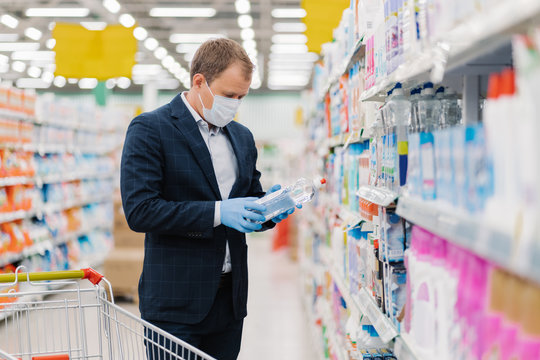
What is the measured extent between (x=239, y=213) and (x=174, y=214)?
A: 0.25m

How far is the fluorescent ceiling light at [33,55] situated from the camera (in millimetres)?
16516

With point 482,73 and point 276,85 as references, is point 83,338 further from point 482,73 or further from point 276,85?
point 276,85

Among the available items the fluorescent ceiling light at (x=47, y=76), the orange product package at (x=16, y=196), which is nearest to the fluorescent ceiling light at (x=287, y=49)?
the fluorescent ceiling light at (x=47, y=76)

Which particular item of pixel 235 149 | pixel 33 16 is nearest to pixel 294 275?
pixel 235 149

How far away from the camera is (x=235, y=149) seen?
2.44m

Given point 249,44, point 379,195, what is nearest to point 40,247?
point 379,195

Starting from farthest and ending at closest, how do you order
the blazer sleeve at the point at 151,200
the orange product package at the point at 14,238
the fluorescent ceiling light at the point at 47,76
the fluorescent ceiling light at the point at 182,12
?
the fluorescent ceiling light at the point at 47,76 < the fluorescent ceiling light at the point at 182,12 < the orange product package at the point at 14,238 < the blazer sleeve at the point at 151,200

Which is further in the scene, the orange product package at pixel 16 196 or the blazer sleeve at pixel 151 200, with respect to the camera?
the orange product package at pixel 16 196

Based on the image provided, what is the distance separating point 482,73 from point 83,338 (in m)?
1.71

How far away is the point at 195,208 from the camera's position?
2.16 m

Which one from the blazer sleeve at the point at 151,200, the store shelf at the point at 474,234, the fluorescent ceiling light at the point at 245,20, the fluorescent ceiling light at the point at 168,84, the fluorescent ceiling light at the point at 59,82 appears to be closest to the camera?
the store shelf at the point at 474,234

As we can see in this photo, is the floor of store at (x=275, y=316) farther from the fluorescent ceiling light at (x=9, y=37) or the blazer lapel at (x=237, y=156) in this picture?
the fluorescent ceiling light at (x=9, y=37)

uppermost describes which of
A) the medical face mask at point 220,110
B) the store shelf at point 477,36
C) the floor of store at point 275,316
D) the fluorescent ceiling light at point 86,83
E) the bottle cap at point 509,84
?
the fluorescent ceiling light at point 86,83

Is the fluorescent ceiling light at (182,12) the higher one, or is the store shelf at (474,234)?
the fluorescent ceiling light at (182,12)
